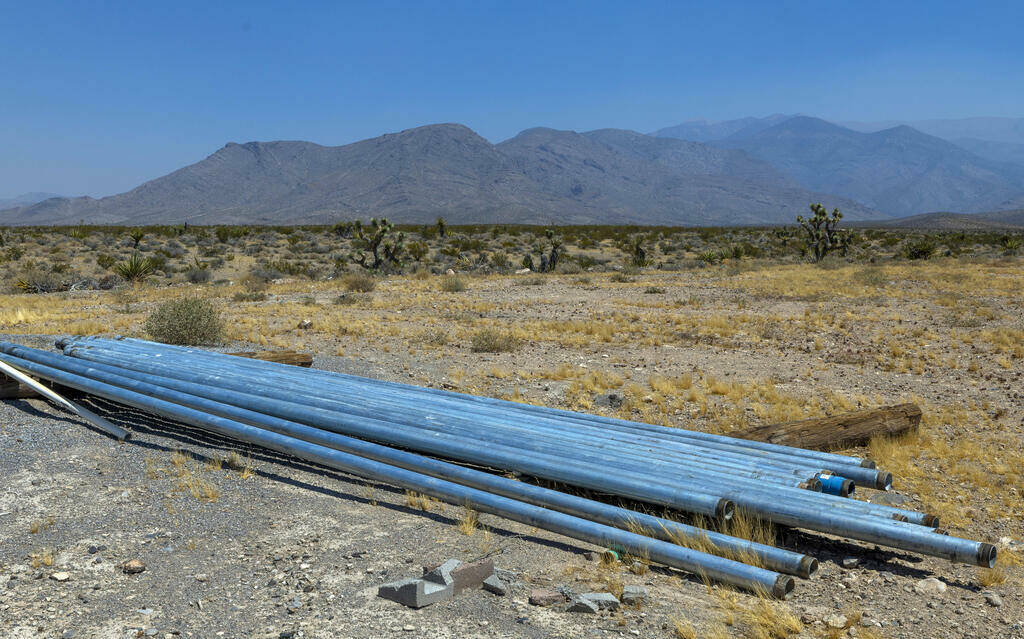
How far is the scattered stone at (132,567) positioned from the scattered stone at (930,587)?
474 cm

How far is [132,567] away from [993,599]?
17.0ft

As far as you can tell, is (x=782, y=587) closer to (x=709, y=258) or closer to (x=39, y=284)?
(x=39, y=284)

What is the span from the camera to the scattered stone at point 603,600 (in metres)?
4.00

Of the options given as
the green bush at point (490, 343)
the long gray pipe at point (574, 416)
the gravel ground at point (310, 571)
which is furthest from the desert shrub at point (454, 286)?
the gravel ground at point (310, 571)

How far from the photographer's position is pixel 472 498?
17.3 ft

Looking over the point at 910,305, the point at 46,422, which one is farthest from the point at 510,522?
the point at 910,305

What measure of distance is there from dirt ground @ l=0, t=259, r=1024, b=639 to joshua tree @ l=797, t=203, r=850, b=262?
2413 cm

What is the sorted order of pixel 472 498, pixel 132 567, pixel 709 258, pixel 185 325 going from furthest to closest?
pixel 709 258
pixel 185 325
pixel 472 498
pixel 132 567

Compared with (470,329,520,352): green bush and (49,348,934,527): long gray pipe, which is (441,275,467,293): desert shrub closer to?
(470,329,520,352): green bush

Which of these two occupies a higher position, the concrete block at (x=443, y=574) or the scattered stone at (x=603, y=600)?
the concrete block at (x=443, y=574)

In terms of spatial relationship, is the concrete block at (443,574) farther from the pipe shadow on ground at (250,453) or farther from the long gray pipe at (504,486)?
the long gray pipe at (504,486)

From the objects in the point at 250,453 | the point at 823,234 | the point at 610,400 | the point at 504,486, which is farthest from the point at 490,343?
the point at 823,234

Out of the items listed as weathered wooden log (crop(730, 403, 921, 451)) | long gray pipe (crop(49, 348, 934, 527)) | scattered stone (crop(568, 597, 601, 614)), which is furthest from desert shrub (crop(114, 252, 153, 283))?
scattered stone (crop(568, 597, 601, 614))

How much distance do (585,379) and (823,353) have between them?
4922mm
